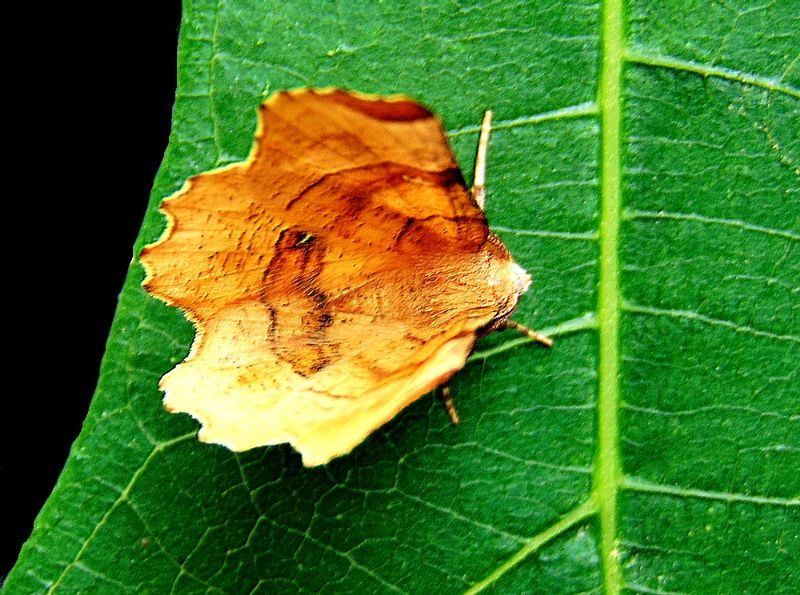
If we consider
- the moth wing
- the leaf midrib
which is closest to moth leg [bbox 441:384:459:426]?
the moth wing

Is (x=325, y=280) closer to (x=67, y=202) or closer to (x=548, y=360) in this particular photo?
(x=548, y=360)

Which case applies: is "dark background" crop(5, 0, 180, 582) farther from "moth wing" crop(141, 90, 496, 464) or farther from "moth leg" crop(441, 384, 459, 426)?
"moth leg" crop(441, 384, 459, 426)

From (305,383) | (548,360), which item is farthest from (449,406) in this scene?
(305,383)

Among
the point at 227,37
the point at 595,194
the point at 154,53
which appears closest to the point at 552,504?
the point at 595,194

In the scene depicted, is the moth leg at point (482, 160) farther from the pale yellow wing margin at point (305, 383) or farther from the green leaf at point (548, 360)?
the pale yellow wing margin at point (305, 383)

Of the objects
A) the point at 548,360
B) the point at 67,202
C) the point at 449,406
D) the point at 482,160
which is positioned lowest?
the point at 449,406

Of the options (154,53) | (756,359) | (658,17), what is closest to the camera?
(658,17)

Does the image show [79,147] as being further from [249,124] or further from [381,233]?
[381,233]
